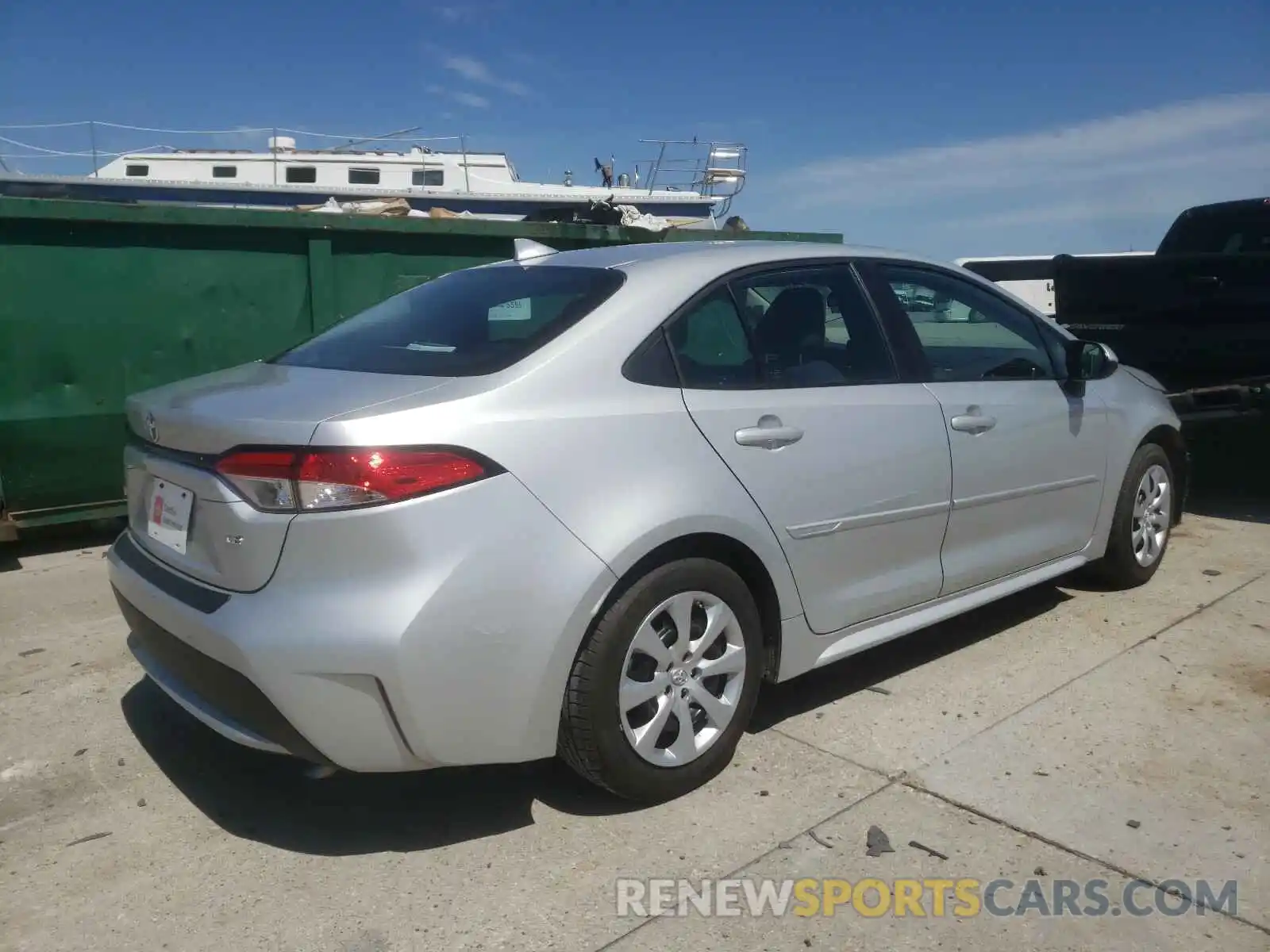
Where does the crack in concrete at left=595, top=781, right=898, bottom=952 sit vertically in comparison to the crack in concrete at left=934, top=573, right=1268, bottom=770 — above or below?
below

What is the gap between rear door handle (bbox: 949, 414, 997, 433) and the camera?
12.4 feet

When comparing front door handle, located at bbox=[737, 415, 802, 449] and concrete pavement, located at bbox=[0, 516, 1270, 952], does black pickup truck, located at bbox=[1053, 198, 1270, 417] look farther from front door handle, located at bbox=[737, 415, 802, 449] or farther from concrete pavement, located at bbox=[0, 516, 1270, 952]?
front door handle, located at bbox=[737, 415, 802, 449]

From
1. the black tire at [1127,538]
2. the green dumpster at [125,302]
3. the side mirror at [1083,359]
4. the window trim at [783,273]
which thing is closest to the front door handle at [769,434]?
the window trim at [783,273]

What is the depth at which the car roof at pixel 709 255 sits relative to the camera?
3.38 m

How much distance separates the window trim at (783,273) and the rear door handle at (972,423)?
0.60ft

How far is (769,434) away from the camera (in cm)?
318

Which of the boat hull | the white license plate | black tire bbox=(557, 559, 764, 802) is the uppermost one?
the boat hull

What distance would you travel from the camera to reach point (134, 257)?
19.8 ft

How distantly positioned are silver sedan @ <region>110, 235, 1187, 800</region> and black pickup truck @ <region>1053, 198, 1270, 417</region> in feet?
9.14

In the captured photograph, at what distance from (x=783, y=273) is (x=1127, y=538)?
2296 millimetres

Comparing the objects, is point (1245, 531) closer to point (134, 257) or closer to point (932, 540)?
point (932, 540)

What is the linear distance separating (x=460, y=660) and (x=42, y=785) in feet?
5.36

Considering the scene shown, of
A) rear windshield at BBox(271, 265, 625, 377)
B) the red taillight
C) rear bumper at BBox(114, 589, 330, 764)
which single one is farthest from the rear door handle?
rear bumper at BBox(114, 589, 330, 764)

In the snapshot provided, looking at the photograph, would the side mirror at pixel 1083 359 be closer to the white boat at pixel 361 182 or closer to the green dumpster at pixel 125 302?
the green dumpster at pixel 125 302
